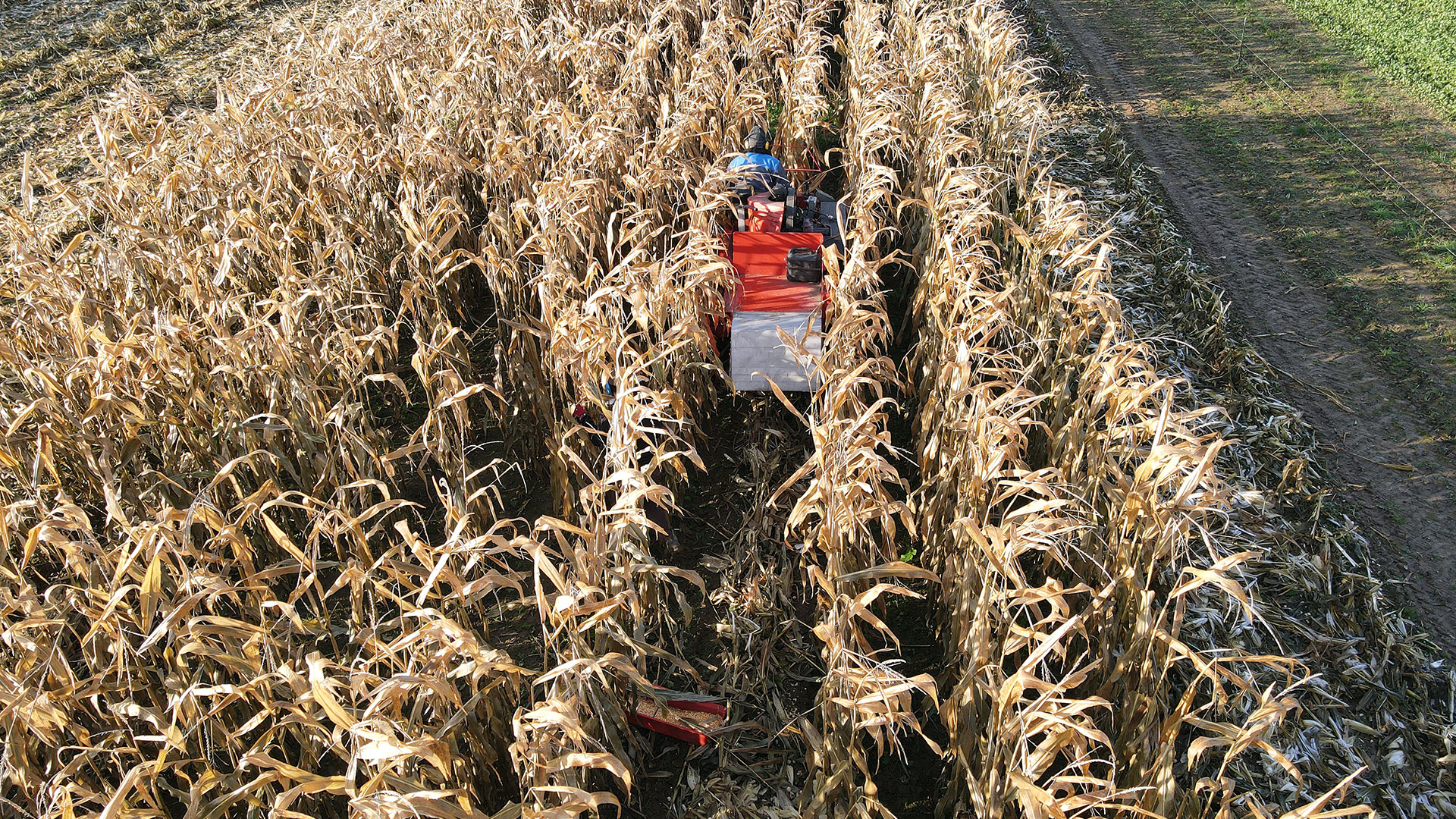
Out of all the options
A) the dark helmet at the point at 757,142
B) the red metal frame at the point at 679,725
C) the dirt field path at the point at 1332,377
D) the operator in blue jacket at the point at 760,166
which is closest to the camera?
the red metal frame at the point at 679,725

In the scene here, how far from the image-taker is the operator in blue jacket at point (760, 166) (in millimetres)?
5381

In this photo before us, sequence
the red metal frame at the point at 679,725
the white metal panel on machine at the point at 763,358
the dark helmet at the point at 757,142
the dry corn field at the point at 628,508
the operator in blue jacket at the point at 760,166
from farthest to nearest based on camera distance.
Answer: the dark helmet at the point at 757,142 → the operator in blue jacket at the point at 760,166 → the white metal panel on machine at the point at 763,358 → the red metal frame at the point at 679,725 → the dry corn field at the point at 628,508

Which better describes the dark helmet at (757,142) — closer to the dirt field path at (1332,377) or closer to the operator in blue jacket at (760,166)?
the operator in blue jacket at (760,166)

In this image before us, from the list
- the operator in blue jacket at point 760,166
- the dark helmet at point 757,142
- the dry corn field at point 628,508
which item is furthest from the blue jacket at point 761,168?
the dry corn field at point 628,508

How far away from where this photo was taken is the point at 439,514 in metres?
4.55

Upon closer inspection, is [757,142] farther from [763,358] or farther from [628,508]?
[628,508]

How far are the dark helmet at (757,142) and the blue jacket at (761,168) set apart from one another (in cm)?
12

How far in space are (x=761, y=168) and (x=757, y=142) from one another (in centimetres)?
54

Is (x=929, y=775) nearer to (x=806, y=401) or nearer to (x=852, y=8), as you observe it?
(x=806, y=401)

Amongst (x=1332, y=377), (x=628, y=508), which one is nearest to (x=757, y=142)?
(x=628, y=508)

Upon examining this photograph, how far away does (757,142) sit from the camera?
19.4ft

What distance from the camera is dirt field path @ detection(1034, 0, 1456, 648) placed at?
4.32 m

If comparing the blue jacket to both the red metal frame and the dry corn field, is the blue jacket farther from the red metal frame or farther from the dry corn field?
the red metal frame

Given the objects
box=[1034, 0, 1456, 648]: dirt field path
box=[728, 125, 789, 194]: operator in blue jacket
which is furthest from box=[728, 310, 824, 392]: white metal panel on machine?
box=[1034, 0, 1456, 648]: dirt field path
